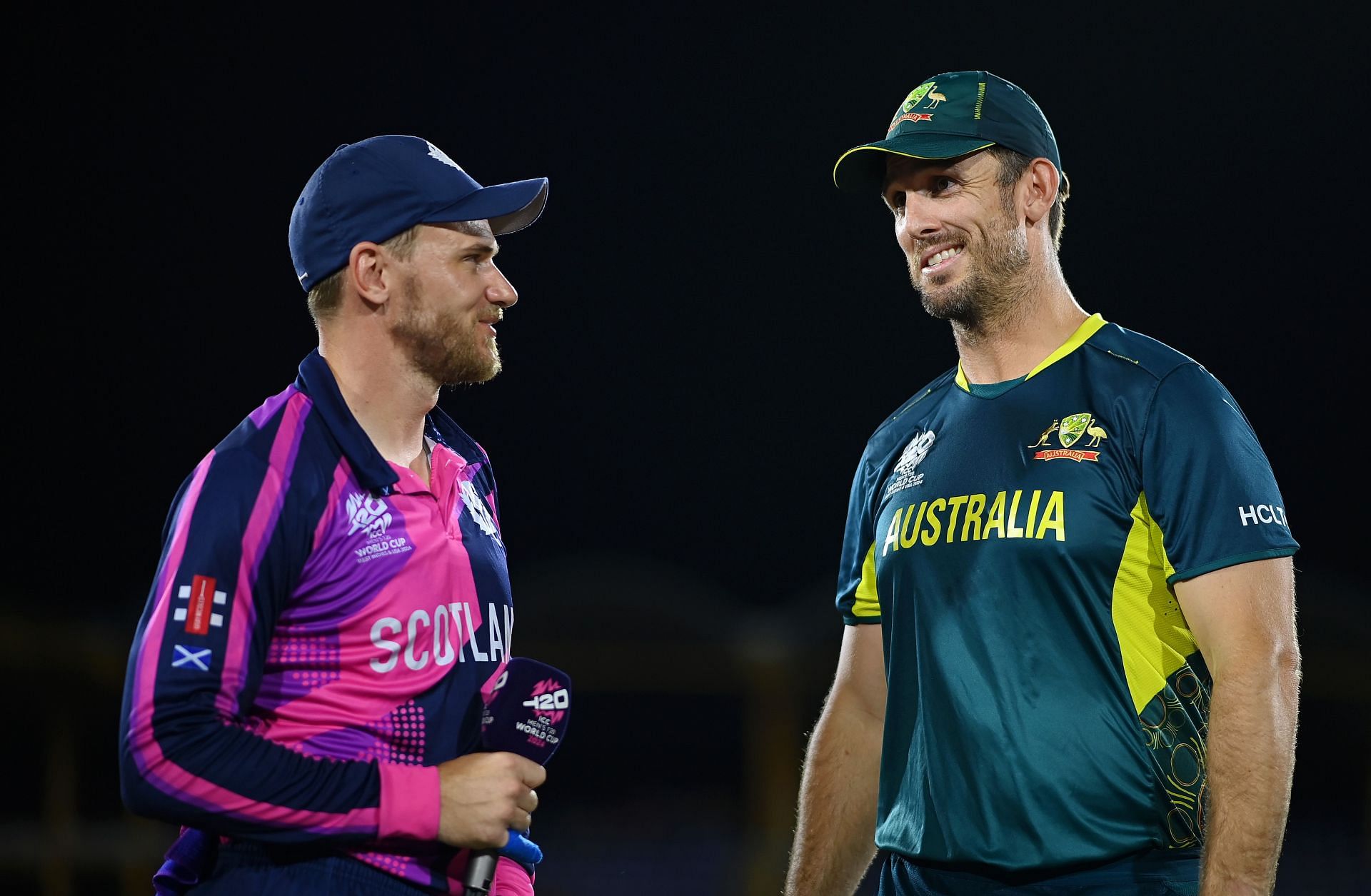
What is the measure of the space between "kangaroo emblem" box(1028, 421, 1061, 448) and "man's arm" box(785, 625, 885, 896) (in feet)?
1.81

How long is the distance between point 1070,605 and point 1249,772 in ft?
1.26

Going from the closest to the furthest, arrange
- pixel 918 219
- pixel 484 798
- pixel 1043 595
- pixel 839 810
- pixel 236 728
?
pixel 236 728 → pixel 484 798 → pixel 1043 595 → pixel 918 219 → pixel 839 810

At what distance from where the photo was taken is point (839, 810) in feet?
8.99

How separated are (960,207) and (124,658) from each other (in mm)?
4382

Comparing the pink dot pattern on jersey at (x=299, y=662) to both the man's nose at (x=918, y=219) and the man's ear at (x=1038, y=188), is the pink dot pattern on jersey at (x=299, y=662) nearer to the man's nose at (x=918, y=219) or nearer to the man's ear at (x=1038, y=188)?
the man's nose at (x=918, y=219)

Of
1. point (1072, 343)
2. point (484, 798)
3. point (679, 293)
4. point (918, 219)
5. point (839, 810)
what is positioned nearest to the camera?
point (484, 798)

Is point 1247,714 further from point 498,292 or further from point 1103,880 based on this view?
point 498,292

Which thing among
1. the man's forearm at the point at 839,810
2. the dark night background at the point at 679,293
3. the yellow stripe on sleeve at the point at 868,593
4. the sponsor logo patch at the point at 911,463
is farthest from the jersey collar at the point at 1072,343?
the dark night background at the point at 679,293

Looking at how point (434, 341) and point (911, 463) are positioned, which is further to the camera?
point (911, 463)

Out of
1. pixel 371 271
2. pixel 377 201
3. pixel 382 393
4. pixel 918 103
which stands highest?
pixel 918 103

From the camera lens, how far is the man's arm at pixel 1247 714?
81.7 inches

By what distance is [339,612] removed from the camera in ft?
6.73

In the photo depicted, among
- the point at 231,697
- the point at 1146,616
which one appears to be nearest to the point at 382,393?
the point at 231,697

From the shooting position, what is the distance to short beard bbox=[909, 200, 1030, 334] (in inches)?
101
